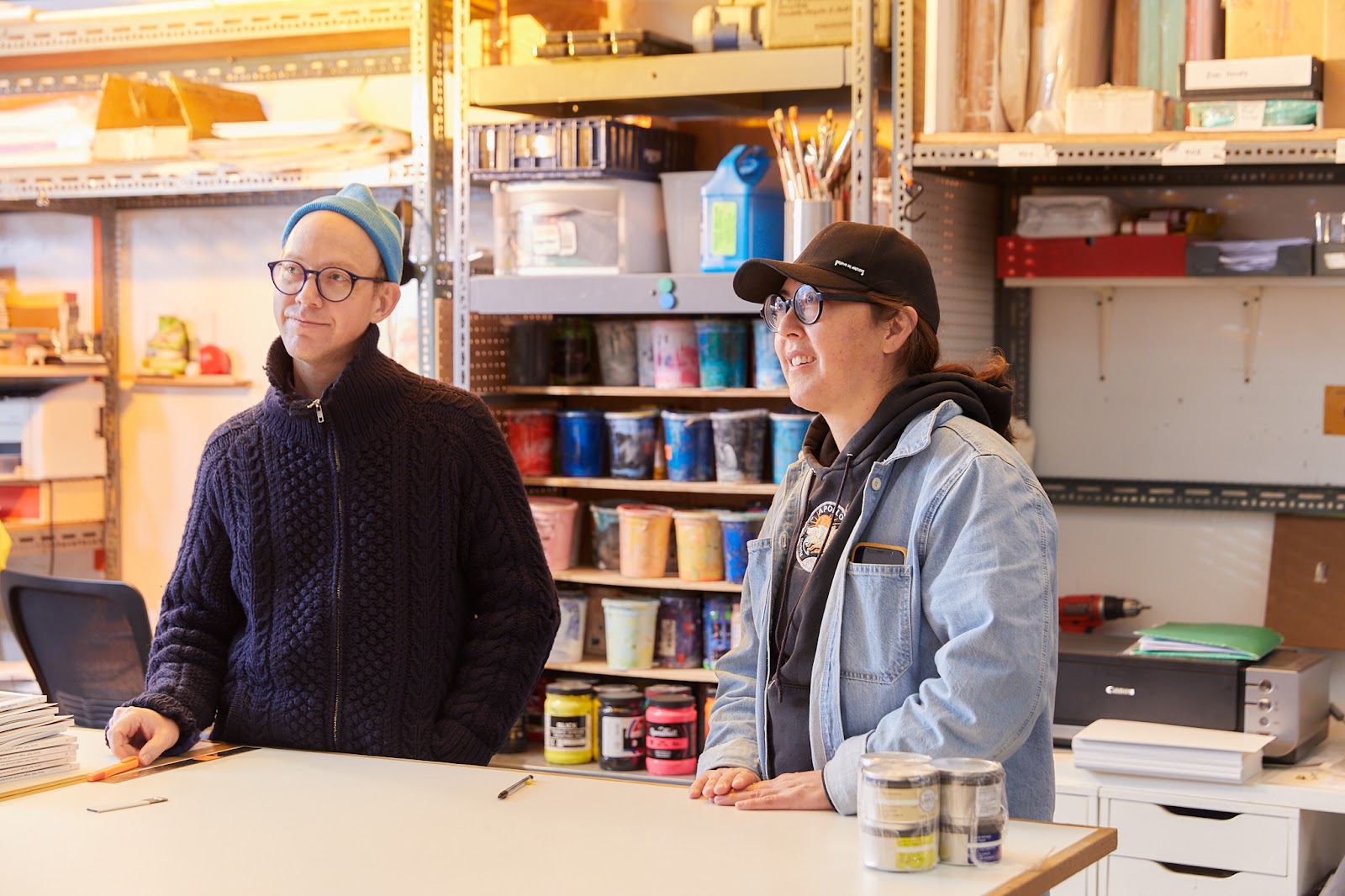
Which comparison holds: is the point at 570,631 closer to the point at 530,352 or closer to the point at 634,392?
the point at 634,392

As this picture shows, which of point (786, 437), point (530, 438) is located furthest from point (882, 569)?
point (530, 438)

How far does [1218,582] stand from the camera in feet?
12.3

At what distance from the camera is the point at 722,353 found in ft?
12.6

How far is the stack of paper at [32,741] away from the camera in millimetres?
2086

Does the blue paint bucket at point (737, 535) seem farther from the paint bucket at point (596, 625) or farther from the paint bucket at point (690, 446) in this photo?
the paint bucket at point (596, 625)

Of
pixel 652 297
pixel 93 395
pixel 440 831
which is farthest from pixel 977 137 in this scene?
pixel 93 395

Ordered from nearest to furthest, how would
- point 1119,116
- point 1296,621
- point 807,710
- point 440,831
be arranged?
point 440,831 → point 807,710 → point 1119,116 → point 1296,621

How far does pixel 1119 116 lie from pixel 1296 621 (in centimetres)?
130

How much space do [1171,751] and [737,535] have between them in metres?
1.18

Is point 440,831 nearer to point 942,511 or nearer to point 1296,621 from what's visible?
point 942,511

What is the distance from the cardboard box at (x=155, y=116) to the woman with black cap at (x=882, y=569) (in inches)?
104

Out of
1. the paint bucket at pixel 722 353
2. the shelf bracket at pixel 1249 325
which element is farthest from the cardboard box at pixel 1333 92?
the paint bucket at pixel 722 353

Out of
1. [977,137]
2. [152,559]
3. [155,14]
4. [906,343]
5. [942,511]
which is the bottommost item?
[152,559]

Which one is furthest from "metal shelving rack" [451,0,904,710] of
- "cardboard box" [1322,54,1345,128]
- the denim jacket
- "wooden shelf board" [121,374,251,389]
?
the denim jacket
